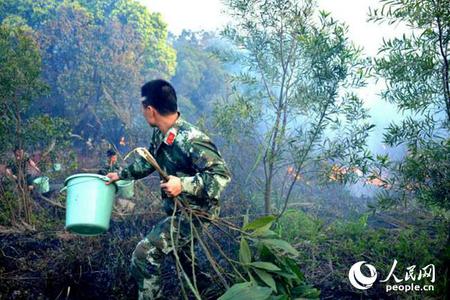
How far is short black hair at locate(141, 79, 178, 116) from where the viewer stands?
3088mm

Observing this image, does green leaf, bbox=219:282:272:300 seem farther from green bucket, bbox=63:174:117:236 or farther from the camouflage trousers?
green bucket, bbox=63:174:117:236

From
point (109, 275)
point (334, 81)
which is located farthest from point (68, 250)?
point (334, 81)

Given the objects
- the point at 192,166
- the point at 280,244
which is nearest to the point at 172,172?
the point at 192,166

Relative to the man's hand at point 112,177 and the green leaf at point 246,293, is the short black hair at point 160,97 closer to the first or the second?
the man's hand at point 112,177

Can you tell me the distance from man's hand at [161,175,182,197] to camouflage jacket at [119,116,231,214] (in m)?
0.07

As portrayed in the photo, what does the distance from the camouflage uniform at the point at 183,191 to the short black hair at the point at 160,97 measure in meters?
0.14

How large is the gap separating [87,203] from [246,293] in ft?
4.77

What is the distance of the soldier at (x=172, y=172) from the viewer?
289 centimetres

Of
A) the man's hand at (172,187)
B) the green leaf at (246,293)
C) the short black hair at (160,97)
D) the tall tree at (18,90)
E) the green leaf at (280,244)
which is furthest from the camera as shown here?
the tall tree at (18,90)

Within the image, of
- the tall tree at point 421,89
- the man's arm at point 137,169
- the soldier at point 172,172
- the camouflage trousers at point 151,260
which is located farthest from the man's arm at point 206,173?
the tall tree at point 421,89

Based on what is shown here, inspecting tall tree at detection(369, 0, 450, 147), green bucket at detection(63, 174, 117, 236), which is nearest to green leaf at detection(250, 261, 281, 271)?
green bucket at detection(63, 174, 117, 236)

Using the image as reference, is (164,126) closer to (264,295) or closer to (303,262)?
(264,295)

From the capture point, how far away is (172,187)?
2.63m

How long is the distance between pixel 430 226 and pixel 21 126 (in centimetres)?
617
